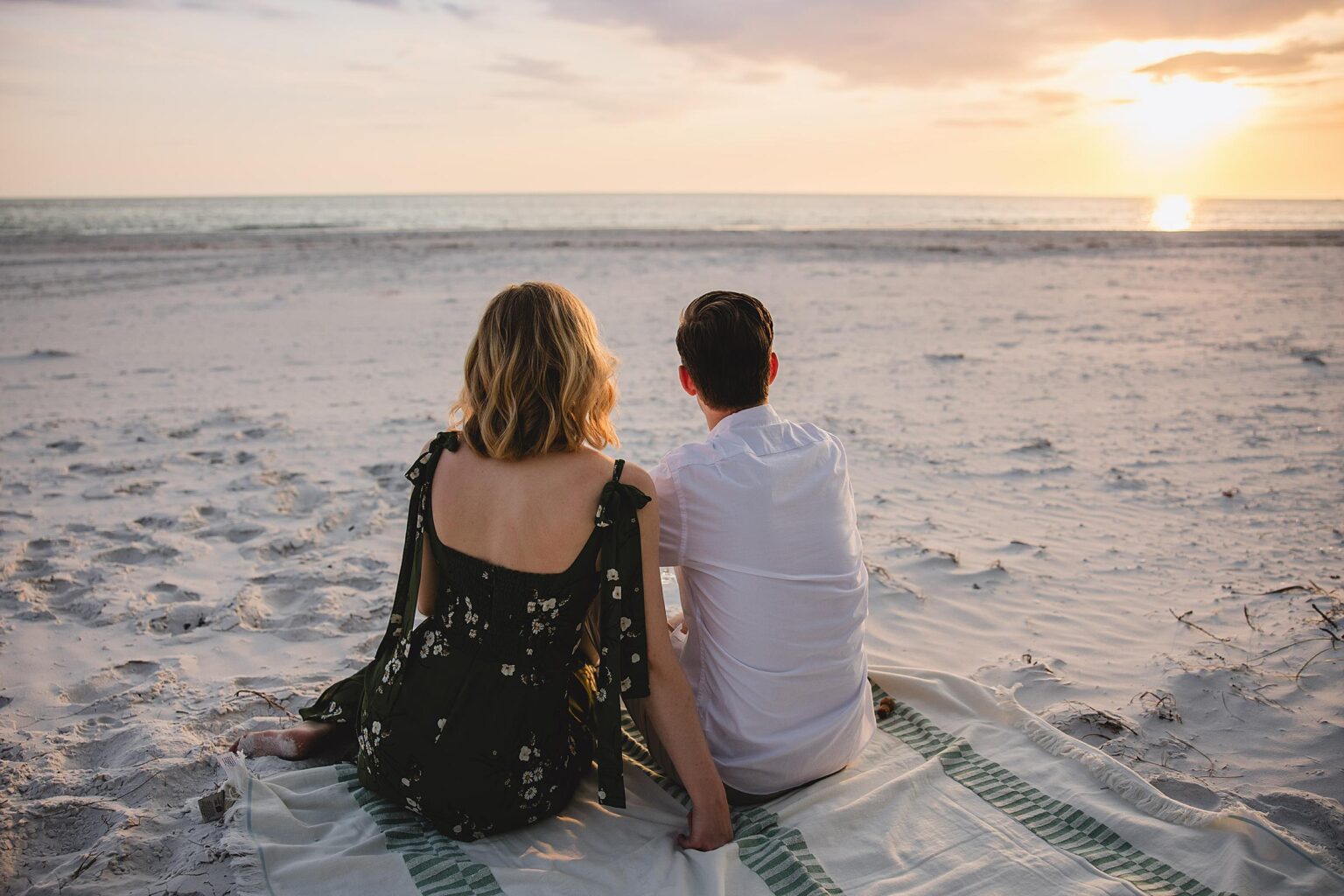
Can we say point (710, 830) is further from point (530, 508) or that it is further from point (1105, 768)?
point (1105, 768)

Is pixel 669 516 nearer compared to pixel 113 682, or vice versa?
pixel 669 516

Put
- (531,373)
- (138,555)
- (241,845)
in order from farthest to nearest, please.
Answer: (138,555) < (241,845) < (531,373)

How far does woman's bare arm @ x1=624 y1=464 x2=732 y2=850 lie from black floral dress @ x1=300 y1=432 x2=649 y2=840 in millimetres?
33

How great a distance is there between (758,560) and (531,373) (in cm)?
77

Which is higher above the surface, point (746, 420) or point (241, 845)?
point (746, 420)

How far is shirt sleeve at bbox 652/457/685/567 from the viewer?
7.72 ft

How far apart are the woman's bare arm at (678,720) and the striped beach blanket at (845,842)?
7 cm

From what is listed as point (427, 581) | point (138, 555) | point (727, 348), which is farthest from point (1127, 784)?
point (138, 555)

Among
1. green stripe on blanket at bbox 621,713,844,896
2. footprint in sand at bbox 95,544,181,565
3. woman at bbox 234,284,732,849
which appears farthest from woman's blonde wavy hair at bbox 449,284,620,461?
footprint in sand at bbox 95,544,181,565

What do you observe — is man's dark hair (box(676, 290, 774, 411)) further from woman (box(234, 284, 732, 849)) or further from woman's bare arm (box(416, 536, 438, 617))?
woman's bare arm (box(416, 536, 438, 617))

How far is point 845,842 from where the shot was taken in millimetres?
2322

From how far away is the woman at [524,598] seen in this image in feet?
7.11

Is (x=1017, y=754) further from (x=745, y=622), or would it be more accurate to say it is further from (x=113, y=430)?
(x=113, y=430)

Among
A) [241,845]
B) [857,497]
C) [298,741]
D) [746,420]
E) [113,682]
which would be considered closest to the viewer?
[241,845]
